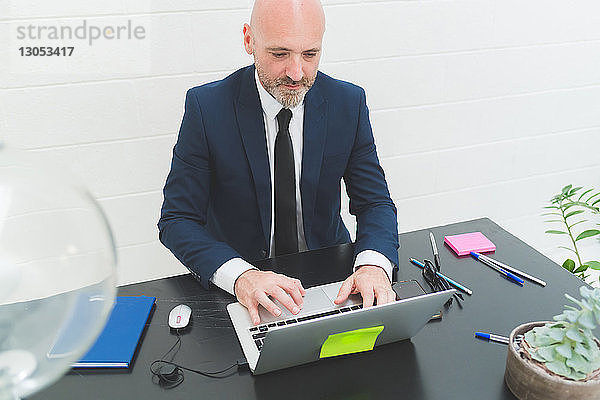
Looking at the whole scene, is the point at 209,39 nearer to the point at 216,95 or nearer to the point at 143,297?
the point at 216,95

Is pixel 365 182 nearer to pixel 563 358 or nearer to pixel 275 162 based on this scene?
pixel 275 162

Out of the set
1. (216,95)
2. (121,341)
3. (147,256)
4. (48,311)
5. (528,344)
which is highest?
(216,95)

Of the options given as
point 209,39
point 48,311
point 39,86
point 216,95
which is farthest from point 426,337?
point 39,86

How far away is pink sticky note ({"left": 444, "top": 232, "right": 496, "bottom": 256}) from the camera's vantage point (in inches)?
56.2

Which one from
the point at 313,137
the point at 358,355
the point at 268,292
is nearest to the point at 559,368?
the point at 358,355

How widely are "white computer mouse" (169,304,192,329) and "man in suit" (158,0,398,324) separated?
12 centimetres

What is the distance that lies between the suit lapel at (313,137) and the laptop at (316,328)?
0.53 metres

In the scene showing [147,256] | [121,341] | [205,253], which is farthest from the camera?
[147,256]

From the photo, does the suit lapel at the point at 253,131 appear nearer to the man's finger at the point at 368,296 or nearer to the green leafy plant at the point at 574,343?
the man's finger at the point at 368,296

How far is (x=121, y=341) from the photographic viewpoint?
43.4 inches

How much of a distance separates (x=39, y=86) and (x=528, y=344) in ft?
5.73

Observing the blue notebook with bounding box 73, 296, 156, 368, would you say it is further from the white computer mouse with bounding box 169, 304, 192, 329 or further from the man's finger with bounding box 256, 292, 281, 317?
the man's finger with bounding box 256, 292, 281, 317

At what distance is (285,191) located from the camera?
1.61m

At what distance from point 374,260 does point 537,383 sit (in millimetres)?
466
